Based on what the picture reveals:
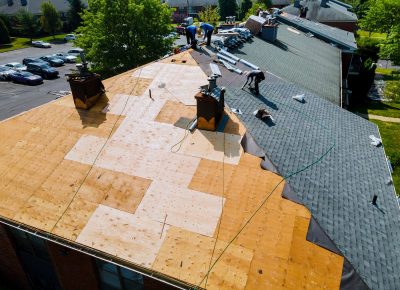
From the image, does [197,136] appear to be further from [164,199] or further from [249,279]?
[249,279]

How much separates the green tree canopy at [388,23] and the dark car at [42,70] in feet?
142

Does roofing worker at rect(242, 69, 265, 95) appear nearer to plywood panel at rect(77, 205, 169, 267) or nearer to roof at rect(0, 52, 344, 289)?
roof at rect(0, 52, 344, 289)

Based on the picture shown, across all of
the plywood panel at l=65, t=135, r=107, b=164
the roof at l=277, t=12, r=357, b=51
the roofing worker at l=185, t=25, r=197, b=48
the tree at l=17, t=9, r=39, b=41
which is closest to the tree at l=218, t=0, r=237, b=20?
the tree at l=17, t=9, r=39, b=41

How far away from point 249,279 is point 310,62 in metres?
22.4

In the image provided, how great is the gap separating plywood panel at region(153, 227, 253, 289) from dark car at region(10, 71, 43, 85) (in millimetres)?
41164

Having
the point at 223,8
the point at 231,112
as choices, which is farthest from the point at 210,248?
the point at 223,8

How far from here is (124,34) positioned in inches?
1186

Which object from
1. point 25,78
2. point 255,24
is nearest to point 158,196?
point 255,24

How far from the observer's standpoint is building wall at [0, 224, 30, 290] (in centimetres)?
1264

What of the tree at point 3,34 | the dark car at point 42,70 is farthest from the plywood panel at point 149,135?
the tree at point 3,34

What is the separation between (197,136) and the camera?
12477mm

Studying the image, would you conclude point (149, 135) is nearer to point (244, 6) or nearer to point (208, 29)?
point (208, 29)

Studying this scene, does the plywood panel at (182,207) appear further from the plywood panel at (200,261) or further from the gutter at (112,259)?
the gutter at (112,259)

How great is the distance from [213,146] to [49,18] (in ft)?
225
